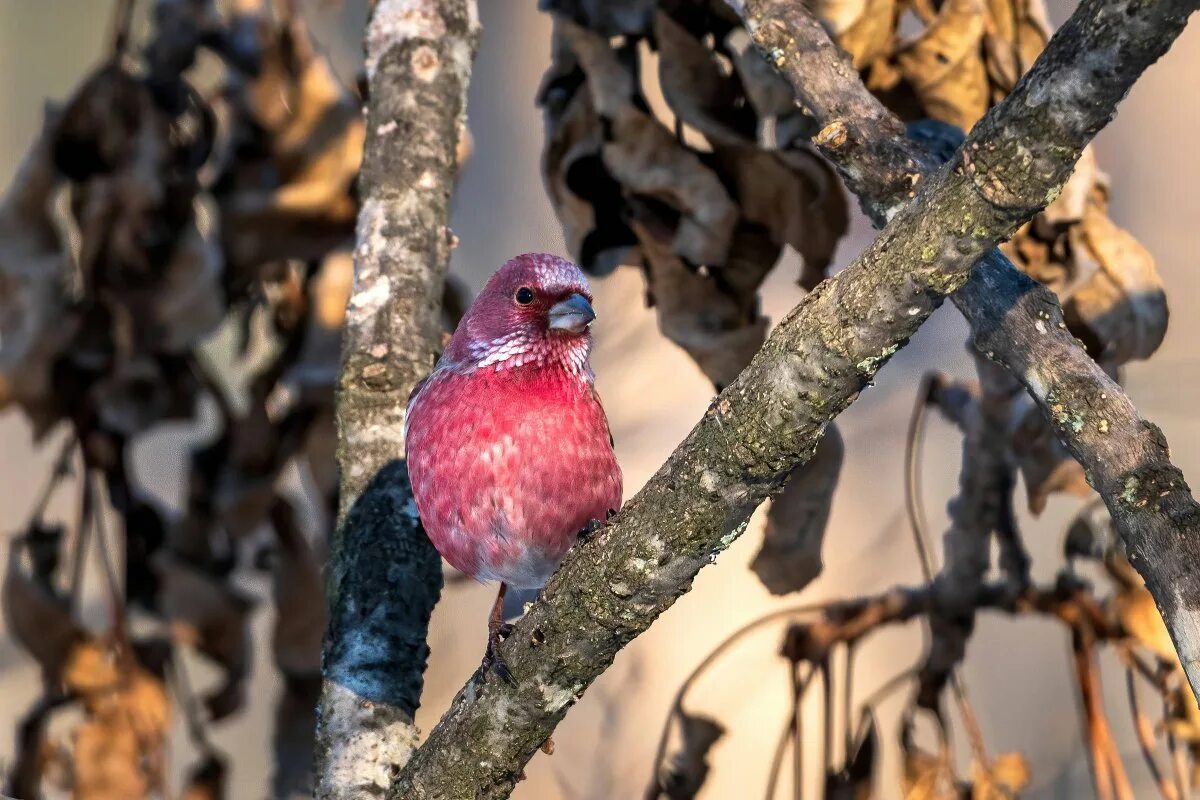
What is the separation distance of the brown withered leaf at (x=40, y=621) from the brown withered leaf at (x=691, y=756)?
1.73m

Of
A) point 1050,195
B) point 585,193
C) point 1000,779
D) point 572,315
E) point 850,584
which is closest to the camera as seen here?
point 1050,195

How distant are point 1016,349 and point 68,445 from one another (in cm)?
276

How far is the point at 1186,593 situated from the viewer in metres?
1.70

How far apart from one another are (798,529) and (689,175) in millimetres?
943

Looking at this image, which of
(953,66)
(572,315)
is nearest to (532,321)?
(572,315)

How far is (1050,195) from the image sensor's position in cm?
154

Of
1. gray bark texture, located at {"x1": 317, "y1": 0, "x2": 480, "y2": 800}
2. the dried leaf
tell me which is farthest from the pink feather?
the dried leaf

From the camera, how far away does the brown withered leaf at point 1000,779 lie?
3.14 metres

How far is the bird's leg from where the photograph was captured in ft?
7.11

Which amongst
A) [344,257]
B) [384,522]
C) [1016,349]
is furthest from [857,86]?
[344,257]

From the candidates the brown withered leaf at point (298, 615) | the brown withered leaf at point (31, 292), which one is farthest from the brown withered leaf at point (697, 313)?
the brown withered leaf at point (31, 292)

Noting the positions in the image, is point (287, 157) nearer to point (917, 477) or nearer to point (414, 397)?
point (414, 397)

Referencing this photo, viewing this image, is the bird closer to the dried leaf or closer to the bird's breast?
the bird's breast

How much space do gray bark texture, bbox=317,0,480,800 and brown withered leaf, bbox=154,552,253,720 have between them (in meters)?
0.94
